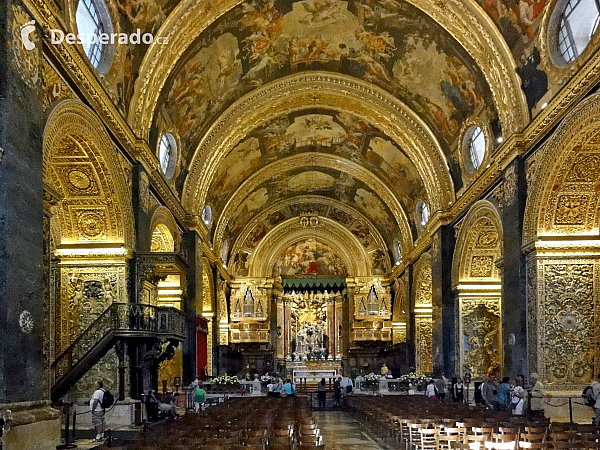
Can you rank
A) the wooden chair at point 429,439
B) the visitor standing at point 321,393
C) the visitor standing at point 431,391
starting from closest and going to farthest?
the wooden chair at point 429,439
the visitor standing at point 431,391
the visitor standing at point 321,393

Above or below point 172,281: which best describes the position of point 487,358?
below

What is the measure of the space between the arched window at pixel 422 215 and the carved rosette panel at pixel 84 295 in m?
17.7

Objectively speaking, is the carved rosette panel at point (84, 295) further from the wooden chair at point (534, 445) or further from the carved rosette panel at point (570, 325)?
the wooden chair at point (534, 445)

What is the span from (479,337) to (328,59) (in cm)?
1183

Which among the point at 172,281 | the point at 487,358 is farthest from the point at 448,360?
the point at 172,281

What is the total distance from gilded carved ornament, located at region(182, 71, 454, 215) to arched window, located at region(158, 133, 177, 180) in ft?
6.19

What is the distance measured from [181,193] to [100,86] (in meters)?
11.4

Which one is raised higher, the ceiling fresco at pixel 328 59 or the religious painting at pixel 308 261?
the ceiling fresco at pixel 328 59

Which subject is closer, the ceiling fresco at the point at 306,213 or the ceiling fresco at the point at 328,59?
the ceiling fresco at the point at 328,59

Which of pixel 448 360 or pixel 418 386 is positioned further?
pixel 418 386

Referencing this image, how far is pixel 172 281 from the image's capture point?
27.2 metres

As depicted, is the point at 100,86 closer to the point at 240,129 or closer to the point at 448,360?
the point at 240,129

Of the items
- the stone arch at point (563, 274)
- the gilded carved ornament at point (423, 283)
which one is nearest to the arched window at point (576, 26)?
the stone arch at point (563, 274)

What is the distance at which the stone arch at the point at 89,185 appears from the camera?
16094 millimetres
